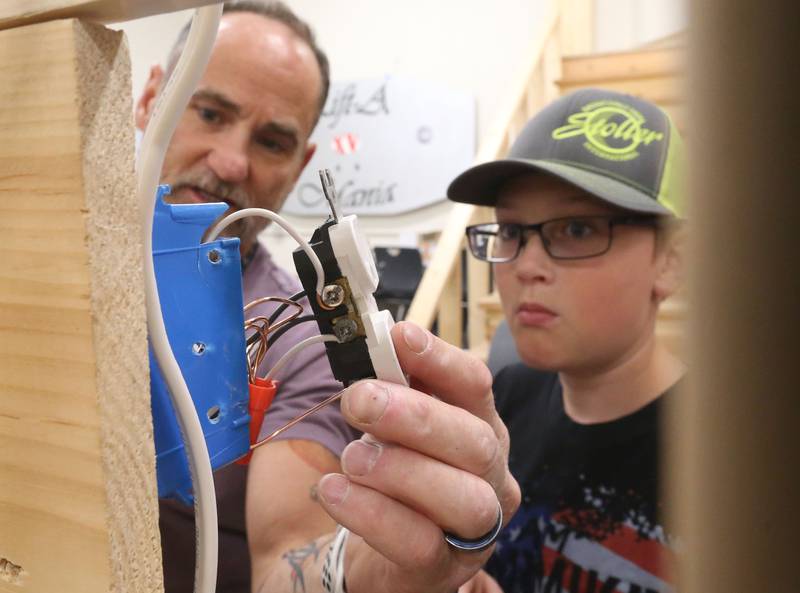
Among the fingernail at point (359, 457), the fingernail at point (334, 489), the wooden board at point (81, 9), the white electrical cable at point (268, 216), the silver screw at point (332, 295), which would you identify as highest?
the wooden board at point (81, 9)

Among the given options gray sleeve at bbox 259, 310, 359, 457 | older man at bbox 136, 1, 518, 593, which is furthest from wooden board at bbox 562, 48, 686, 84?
gray sleeve at bbox 259, 310, 359, 457

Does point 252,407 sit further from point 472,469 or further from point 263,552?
point 263,552

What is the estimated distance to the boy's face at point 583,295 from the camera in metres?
0.90

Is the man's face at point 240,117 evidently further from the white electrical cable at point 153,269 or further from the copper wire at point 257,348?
the white electrical cable at point 153,269

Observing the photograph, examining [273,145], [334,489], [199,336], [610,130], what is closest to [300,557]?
[334,489]

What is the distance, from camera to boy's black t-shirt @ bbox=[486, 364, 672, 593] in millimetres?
809

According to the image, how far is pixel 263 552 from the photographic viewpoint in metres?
0.67

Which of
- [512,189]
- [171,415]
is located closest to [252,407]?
[171,415]

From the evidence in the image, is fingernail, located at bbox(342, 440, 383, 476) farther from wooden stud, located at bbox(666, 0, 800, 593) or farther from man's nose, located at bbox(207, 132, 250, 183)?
man's nose, located at bbox(207, 132, 250, 183)

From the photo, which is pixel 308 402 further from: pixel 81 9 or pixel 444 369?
pixel 81 9

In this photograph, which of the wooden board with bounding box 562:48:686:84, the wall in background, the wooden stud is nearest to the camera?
the wooden stud

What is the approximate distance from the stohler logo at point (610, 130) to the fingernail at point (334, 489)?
71 centimetres

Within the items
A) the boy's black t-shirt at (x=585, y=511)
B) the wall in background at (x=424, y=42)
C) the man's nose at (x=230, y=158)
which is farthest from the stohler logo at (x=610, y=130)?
the wall in background at (x=424, y=42)

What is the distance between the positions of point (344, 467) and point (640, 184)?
0.70 meters
